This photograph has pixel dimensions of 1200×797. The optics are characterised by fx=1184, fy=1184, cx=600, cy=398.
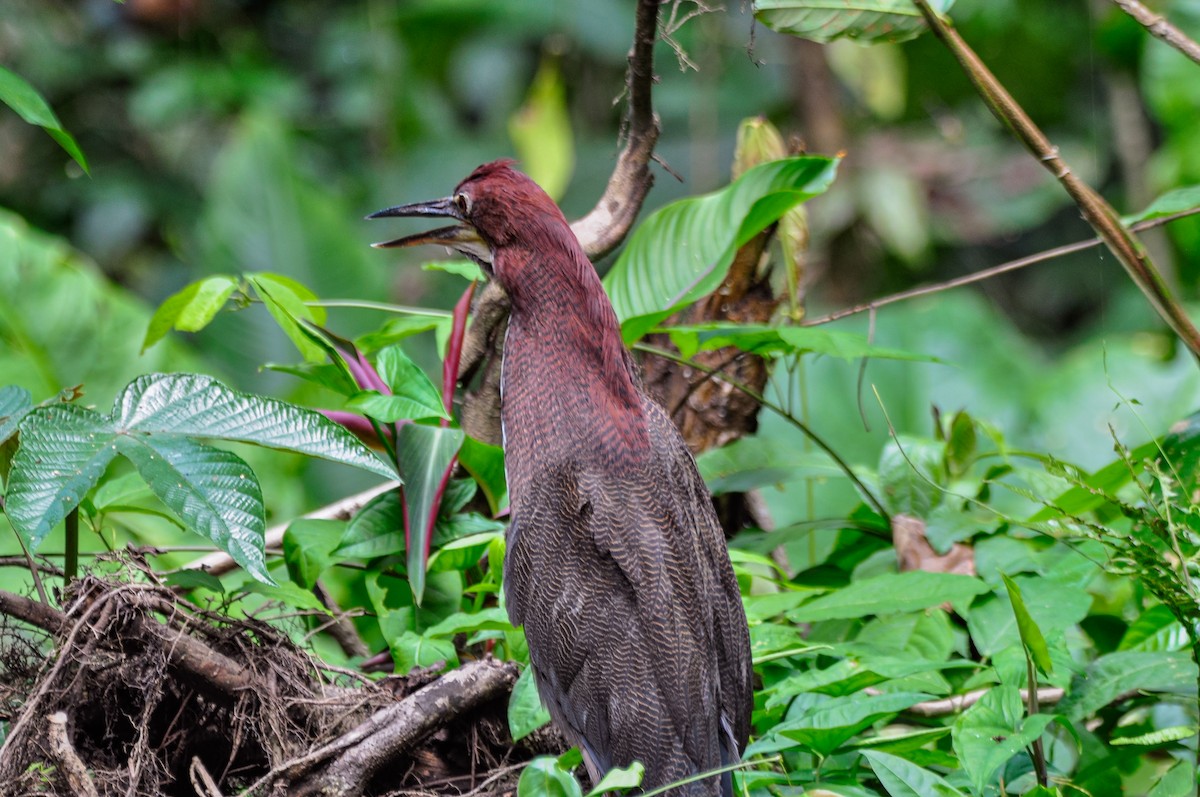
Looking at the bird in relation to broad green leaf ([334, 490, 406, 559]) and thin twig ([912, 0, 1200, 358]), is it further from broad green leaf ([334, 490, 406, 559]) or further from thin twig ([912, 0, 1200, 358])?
thin twig ([912, 0, 1200, 358])

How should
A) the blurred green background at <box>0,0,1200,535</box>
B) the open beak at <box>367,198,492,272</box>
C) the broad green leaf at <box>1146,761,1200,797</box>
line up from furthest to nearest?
the blurred green background at <box>0,0,1200,535</box> → the open beak at <box>367,198,492,272</box> → the broad green leaf at <box>1146,761,1200,797</box>

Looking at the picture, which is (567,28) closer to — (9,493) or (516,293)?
(516,293)

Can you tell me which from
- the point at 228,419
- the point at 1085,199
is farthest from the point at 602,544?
the point at 1085,199

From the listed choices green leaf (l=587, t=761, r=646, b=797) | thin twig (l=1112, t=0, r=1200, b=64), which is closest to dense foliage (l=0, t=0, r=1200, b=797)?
green leaf (l=587, t=761, r=646, b=797)

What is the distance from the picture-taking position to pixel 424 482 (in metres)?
2.18

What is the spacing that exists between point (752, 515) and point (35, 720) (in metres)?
1.65

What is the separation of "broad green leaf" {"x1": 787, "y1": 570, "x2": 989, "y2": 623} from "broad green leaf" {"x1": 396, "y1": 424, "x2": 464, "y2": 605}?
672 mm

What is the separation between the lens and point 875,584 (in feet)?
6.84

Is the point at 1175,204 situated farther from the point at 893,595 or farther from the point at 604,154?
the point at 604,154

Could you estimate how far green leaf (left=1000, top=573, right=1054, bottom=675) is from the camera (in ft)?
5.45

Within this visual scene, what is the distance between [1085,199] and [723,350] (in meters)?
0.96

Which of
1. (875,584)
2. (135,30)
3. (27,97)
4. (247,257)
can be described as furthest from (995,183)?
(27,97)

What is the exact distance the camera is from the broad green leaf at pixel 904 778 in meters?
1.65

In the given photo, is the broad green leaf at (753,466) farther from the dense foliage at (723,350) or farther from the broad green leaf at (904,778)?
the broad green leaf at (904,778)
